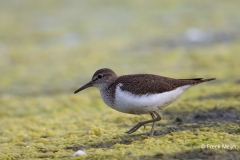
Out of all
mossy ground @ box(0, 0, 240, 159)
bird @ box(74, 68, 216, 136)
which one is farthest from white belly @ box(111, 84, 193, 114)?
mossy ground @ box(0, 0, 240, 159)

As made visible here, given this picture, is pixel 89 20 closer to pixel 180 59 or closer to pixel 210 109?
pixel 180 59

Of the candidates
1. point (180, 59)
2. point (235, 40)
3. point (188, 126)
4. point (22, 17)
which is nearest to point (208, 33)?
point (235, 40)

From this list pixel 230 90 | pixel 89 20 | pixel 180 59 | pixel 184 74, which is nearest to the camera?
pixel 230 90

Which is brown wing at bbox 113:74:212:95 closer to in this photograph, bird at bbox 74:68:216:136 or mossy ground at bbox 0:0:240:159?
bird at bbox 74:68:216:136

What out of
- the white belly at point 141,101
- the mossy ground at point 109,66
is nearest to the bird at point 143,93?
the white belly at point 141,101

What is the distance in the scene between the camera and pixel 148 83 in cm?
709

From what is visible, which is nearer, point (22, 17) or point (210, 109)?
point (210, 109)

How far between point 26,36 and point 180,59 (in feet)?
24.2

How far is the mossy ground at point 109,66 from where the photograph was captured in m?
6.93


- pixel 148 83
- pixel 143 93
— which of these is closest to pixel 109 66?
pixel 148 83

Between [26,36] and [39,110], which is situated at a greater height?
[26,36]

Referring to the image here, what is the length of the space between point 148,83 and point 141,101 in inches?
13.6

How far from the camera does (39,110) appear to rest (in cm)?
1086

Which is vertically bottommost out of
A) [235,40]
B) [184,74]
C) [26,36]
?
[184,74]
